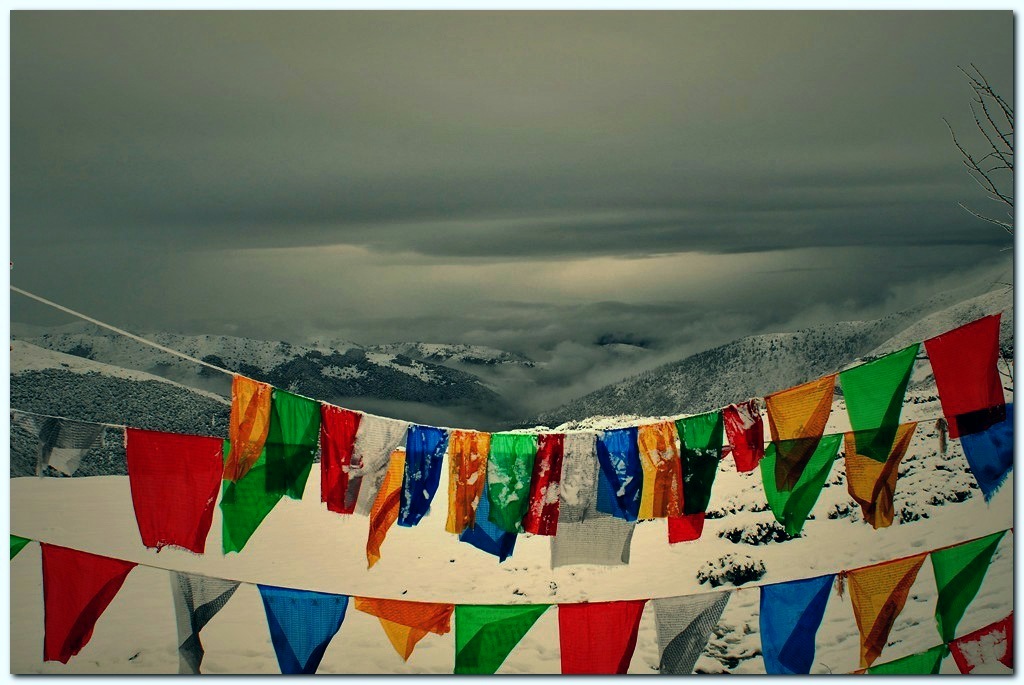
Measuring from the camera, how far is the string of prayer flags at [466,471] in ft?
9.89

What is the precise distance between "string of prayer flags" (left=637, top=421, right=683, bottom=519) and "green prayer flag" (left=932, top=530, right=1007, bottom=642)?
0.80 metres

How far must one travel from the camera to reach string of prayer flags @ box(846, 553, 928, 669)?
3082mm

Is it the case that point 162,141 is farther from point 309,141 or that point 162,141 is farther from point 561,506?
point 561,506

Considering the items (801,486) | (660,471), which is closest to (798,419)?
(801,486)

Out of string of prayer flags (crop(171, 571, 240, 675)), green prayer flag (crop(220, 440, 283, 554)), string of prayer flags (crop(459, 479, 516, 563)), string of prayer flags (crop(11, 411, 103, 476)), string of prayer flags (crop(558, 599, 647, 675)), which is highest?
string of prayer flags (crop(11, 411, 103, 476))

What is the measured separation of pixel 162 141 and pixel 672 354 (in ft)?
6.50

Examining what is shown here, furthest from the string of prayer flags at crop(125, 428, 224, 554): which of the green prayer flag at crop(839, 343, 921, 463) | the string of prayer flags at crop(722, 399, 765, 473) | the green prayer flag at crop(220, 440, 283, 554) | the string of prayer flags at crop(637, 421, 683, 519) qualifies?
the green prayer flag at crop(839, 343, 921, 463)

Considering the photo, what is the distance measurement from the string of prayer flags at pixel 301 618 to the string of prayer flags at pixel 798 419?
1313 mm

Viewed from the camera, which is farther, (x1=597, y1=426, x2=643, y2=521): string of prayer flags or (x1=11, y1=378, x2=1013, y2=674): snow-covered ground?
(x1=11, y1=378, x2=1013, y2=674): snow-covered ground

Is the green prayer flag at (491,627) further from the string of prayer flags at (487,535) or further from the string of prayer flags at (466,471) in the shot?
the string of prayer flags at (466,471)

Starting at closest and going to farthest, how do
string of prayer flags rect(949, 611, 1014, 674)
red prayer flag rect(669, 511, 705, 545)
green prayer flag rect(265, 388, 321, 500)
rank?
green prayer flag rect(265, 388, 321, 500)
red prayer flag rect(669, 511, 705, 545)
string of prayer flags rect(949, 611, 1014, 674)

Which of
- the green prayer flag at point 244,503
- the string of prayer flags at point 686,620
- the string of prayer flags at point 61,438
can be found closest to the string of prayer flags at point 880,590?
the string of prayer flags at point 686,620

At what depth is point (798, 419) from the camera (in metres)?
2.86

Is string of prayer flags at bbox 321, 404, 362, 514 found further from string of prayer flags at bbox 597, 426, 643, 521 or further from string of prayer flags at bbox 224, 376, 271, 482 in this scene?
string of prayer flags at bbox 597, 426, 643, 521
